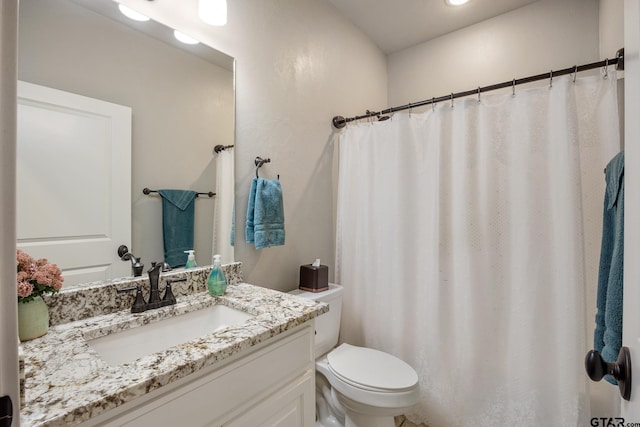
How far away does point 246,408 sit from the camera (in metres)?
0.84

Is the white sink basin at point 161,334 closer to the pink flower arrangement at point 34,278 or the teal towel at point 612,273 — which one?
the pink flower arrangement at point 34,278

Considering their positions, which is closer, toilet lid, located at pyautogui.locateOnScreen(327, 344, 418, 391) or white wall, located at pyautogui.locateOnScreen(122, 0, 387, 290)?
toilet lid, located at pyautogui.locateOnScreen(327, 344, 418, 391)

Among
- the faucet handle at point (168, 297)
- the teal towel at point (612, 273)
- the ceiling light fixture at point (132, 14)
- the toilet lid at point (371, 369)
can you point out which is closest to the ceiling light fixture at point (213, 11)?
the ceiling light fixture at point (132, 14)

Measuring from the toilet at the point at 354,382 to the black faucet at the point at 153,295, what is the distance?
738mm

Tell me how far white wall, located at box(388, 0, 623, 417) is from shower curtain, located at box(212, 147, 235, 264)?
1.67m

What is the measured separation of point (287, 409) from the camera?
0.96 metres

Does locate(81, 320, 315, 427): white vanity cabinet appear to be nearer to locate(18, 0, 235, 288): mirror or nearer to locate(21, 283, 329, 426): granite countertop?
locate(21, 283, 329, 426): granite countertop

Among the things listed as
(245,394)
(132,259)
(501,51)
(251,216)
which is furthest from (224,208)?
(501,51)

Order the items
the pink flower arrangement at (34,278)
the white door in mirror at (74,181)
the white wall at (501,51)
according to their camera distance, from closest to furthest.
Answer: the pink flower arrangement at (34,278)
the white door in mirror at (74,181)
the white wall at (501,51)

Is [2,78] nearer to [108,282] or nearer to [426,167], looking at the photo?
[108,282]

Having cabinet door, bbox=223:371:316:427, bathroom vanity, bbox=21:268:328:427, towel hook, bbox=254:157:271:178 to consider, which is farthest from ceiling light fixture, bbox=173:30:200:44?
cabinet door, bbox=223:371:316:427

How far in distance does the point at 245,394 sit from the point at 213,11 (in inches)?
58.0

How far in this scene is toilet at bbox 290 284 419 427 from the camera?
131cm

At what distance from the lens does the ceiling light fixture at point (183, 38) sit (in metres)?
1.22
